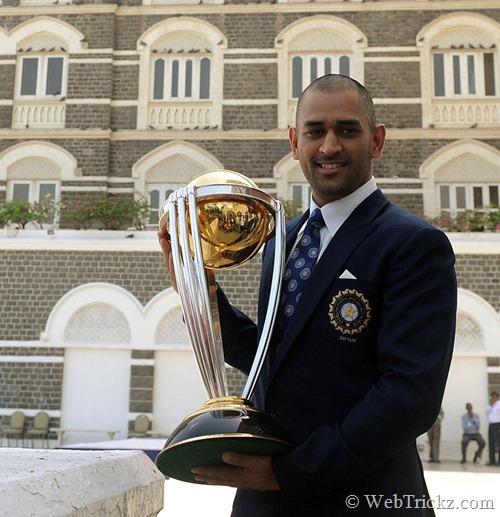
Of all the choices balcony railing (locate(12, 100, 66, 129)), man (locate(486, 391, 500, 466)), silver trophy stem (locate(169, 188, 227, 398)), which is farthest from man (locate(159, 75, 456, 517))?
balcony railing (locate(12, 100, 66, 129))

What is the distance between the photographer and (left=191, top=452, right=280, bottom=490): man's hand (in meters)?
1.52

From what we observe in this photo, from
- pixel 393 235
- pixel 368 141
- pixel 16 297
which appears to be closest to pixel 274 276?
pixel 393 235

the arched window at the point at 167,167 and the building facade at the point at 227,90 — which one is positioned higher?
the building facade at the point at 227,90

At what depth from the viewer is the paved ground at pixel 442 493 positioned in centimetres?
715

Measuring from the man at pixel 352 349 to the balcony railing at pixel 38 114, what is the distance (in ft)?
50.2

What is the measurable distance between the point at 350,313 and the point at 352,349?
0.10 metres

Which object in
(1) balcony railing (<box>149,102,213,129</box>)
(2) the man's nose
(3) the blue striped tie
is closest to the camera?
(2) the man's nose

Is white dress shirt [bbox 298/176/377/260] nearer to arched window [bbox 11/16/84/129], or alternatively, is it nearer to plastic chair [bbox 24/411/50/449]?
plastic chair [bbox 24/411/50/449]

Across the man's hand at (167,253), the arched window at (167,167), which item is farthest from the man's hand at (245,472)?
the arched window at (167,167)

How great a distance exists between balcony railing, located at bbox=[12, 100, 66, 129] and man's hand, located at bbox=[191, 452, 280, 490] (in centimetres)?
1576

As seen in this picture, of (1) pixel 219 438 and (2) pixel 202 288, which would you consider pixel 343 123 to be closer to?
(2) pixel 202 288

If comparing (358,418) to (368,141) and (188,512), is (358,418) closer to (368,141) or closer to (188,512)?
(368,141)

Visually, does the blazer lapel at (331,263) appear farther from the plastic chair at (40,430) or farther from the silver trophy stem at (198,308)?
the plastic chair at (40,430)

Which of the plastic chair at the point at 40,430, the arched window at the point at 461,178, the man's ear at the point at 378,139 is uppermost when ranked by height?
the arched window at the point at 461,178
